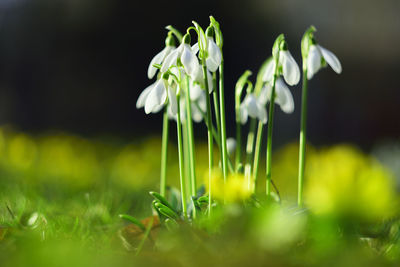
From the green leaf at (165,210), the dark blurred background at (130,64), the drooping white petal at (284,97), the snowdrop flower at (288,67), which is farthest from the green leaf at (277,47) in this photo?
the dark blurred background at (130,64)

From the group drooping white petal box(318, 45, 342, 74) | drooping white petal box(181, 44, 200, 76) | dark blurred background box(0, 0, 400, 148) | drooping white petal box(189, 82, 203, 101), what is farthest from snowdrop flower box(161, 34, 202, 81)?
dark blurred background box(0, 0, 400, 148)

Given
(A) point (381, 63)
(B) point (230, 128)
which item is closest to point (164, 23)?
(B) point (230, 128)

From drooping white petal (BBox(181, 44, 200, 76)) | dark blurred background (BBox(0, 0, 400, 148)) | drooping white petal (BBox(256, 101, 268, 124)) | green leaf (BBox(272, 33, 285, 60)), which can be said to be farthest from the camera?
dark blurred background (BBox(0, 0, 400, 148))

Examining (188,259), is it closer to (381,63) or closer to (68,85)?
(68,85)

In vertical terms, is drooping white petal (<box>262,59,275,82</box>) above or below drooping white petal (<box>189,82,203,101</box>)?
above

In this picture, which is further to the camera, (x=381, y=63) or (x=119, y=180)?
(x=381, y=63)

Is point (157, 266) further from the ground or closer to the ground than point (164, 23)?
closer to the ground

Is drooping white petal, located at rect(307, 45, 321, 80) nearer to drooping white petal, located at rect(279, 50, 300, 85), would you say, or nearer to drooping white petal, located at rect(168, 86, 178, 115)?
drooping white petal, located at rect(279, 50, 300, 85)
